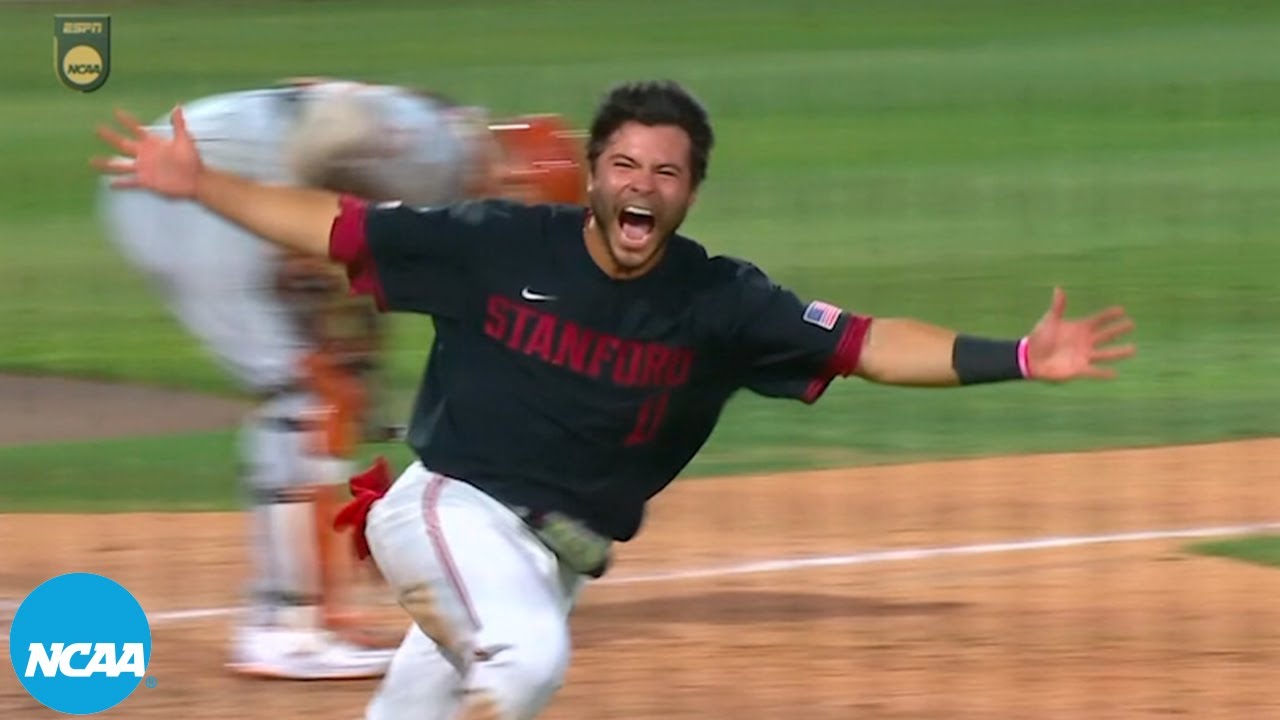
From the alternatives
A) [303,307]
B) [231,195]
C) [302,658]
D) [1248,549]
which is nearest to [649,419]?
[231,195]

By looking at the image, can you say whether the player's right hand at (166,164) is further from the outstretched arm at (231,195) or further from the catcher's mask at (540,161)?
the catcher's mask at (540,161)

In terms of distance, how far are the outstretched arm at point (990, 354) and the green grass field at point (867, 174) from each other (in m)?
5.05

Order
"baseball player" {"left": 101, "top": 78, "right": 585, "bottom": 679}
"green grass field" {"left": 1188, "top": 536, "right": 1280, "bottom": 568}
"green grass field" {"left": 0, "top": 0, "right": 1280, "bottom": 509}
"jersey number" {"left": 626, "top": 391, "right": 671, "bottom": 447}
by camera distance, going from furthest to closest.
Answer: "green grass field" {"left": 0, "top": 0, "right": 1280, "bottom": 509}
"green grass field" {"left": 1188, "top": 536, "right": 1280, "bottom": 568}
"baseball player" {"left": 101, "top": 78, "right": 585, "bottom": 679}
"jersey number" {"left": 626, "top": 391, "right": 671, "bottom": 447}

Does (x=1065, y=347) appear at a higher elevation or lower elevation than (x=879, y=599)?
higher

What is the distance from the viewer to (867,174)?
23.2 metres

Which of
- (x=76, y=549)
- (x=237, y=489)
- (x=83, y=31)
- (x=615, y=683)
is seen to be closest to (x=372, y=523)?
(x=615, y=683)

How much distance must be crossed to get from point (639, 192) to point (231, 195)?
0.78m

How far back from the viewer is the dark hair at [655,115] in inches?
185

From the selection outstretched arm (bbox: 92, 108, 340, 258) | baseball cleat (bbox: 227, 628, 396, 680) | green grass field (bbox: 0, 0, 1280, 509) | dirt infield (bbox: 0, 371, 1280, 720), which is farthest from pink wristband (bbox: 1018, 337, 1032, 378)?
green grass field (bbox: 0, 0, 1280, 509)

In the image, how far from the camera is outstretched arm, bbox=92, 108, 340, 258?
189 inches

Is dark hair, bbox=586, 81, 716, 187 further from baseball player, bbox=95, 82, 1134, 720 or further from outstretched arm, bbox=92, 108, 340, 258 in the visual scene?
outstretched arm, bbox=92, 108, 340, 258

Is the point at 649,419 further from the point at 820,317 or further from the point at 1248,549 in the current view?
the point at 1248,549

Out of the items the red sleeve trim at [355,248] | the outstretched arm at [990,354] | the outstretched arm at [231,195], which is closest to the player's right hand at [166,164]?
the outstretched arm at [231,195]

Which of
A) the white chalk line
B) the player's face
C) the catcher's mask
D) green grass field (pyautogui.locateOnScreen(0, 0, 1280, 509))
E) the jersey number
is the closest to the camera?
the player's face
